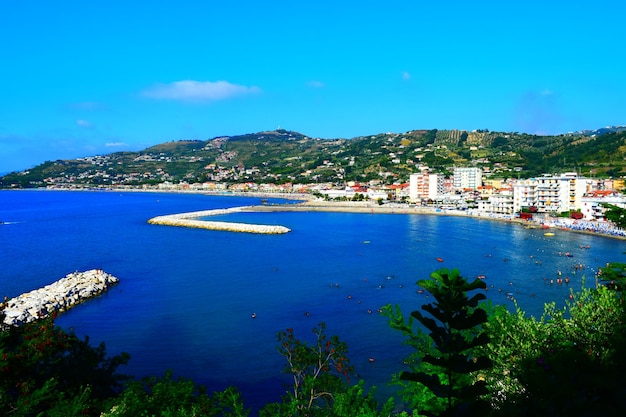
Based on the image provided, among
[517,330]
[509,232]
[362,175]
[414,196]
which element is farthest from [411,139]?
[517,330]

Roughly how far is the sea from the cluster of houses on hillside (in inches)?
261

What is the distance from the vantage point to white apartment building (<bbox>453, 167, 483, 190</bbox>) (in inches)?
2768

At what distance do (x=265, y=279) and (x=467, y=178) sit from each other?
182ft

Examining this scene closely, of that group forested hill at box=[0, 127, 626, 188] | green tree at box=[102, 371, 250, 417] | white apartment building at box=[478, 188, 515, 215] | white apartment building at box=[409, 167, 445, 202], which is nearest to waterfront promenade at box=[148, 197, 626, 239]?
white apartment building at box=[478, 188, 515, 215]

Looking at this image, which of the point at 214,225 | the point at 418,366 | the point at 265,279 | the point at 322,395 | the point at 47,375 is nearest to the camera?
the point at 418,366

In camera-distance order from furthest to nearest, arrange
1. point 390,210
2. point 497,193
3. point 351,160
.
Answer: point 351,160, point 390,210, point 497,193

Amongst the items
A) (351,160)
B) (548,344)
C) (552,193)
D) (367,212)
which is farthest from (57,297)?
(351,160)

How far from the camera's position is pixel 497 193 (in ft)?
174

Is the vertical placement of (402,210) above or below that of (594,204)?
below

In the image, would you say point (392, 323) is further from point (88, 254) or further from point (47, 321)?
point (88, 254)

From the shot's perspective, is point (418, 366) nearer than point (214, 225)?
Yes

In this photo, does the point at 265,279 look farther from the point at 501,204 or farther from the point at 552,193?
the point at 552,193

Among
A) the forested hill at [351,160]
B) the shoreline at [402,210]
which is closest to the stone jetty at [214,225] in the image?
the shoreline at [402,210]

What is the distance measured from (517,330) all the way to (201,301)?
14.0 m
